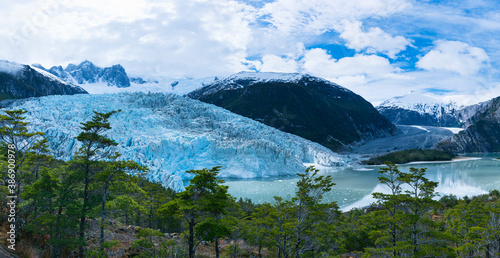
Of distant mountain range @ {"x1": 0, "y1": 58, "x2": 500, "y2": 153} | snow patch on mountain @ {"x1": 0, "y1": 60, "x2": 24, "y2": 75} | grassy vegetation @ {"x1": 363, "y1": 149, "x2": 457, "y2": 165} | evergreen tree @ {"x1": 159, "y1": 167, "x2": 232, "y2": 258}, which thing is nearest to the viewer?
evergreen tree @ {"x1": 159, "y1": 167, "x2": 232, "y2": 258}

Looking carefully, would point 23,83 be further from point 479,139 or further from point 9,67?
point 479,139

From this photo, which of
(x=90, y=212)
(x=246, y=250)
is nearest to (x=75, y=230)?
(x=90, y=212)

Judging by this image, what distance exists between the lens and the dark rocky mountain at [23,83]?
4540 inches

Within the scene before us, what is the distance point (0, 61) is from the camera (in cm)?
12762

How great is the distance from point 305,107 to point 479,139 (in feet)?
239

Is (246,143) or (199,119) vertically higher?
(199,119)

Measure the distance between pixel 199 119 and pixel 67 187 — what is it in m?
49.9

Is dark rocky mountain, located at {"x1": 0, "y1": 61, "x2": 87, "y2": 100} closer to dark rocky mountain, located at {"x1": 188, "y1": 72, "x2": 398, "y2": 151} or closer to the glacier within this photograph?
dark rocky mountain, located at {"x1": 188, "y1": 72, "x2": 398, "y2": 151}

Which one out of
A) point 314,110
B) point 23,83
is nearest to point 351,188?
point 314,110

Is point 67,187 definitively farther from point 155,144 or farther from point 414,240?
point 155,144

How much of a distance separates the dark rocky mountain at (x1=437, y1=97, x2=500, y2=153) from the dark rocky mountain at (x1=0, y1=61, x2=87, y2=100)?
16251 centimetres

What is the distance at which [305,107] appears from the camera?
15000 centimetres

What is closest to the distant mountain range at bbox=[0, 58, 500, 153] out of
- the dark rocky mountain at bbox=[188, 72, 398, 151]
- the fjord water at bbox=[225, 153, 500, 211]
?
the dark rocky mountain at bbox=[188, 72, 398, 151]

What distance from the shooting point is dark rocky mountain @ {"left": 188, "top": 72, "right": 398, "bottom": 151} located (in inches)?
5221
